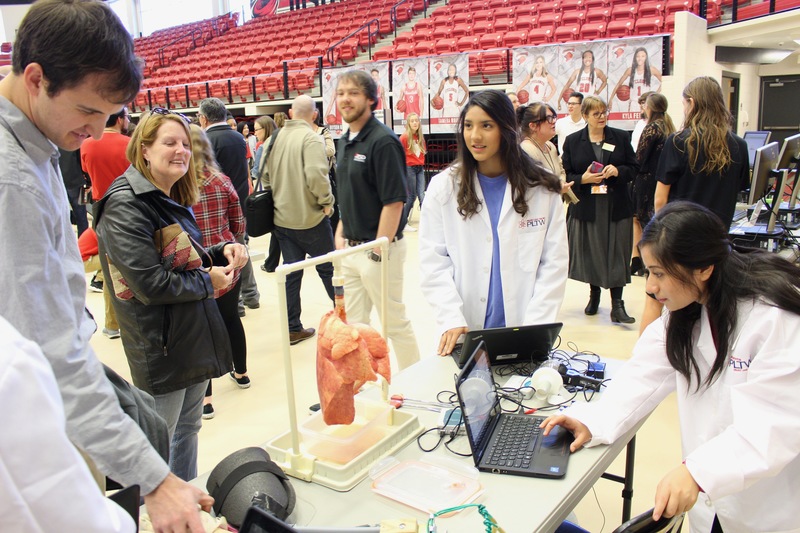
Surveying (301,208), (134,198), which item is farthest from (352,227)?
(134,198)

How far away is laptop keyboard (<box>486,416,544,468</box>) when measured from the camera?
144 cm

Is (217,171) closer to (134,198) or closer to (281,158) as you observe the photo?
(281,158)

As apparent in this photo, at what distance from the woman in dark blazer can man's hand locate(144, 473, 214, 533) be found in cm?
348

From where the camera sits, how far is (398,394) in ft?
5.89

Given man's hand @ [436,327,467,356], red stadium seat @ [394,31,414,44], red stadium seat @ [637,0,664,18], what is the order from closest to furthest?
man's hand @ [436,327,467,356]
red stadium seat @ [637,0,664,18]
red stadium seat @ [394,31,414,44]

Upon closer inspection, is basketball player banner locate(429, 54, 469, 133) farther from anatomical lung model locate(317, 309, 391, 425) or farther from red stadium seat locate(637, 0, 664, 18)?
anatomical lung model locate(317, 309, 391, 425)

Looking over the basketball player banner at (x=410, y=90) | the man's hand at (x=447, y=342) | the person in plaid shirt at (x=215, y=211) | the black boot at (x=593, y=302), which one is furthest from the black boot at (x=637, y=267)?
the basketball player banner at (x=410, y=90)

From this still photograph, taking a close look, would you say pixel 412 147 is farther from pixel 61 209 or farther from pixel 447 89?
pixel 61 209

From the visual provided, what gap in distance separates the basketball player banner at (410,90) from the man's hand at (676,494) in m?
8.73

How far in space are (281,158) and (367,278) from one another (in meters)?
1.21

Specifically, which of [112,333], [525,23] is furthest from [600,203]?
[525,23]

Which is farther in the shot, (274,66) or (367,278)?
(274,66)

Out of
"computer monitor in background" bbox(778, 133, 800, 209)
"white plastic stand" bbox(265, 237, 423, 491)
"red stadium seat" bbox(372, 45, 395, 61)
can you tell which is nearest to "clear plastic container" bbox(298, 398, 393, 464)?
"white plastic stand" bbox(265, 237, 423, 491)

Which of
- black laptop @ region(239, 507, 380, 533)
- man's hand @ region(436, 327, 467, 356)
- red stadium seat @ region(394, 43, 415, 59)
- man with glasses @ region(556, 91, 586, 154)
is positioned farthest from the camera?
red stadium seat @ region(394, 43, 415, 59)
